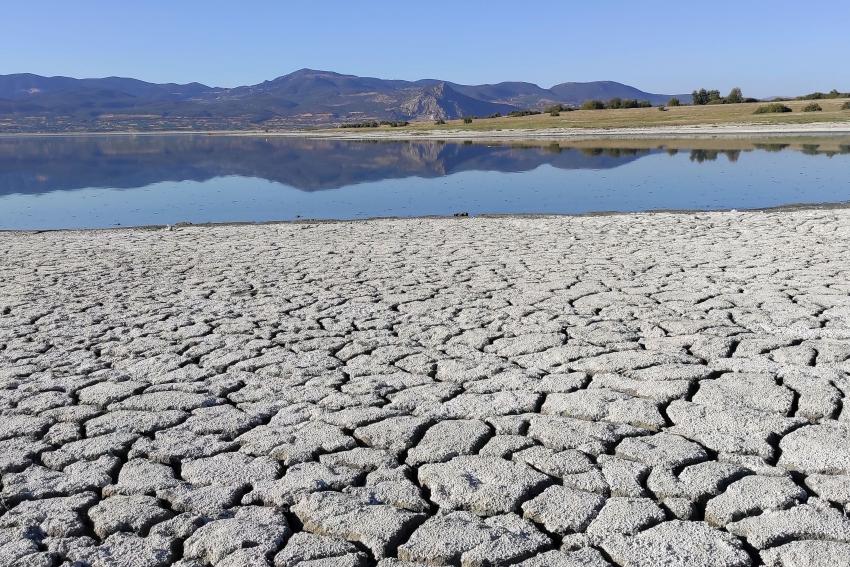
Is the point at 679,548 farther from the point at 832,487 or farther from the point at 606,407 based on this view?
the point at 606,407

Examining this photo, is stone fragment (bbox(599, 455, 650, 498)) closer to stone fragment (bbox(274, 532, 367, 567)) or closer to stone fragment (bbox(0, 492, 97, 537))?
stone fragment (bbox(274, 532, 367, 567))

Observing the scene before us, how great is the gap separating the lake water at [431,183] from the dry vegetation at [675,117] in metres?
8.13

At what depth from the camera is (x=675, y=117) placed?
36938 mm

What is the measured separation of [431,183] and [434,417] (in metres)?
12.7

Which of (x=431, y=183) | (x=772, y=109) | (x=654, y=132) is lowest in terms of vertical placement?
(x=431, y=183)

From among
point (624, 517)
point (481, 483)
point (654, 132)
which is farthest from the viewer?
point (654, 132)

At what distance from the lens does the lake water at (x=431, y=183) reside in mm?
11914

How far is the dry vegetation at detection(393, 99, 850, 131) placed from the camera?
106 feet

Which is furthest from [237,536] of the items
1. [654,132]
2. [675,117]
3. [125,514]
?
[675,117]

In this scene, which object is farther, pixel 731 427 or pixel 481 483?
pixel 731 427

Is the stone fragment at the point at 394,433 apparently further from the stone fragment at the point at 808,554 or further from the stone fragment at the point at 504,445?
the stone fragment at the point at 808,554

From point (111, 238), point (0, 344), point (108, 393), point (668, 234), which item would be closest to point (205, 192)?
point (111, 238)

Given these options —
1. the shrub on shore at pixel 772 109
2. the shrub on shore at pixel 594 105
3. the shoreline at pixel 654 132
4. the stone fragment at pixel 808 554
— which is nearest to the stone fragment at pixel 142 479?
the stone fragment at pixel 808 554

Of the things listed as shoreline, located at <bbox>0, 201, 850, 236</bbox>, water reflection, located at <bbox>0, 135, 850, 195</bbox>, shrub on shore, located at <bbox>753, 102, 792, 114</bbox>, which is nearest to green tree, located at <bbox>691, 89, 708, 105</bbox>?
shrub on shore, located at <bbox>753, 102, 792, 114</bbox>
